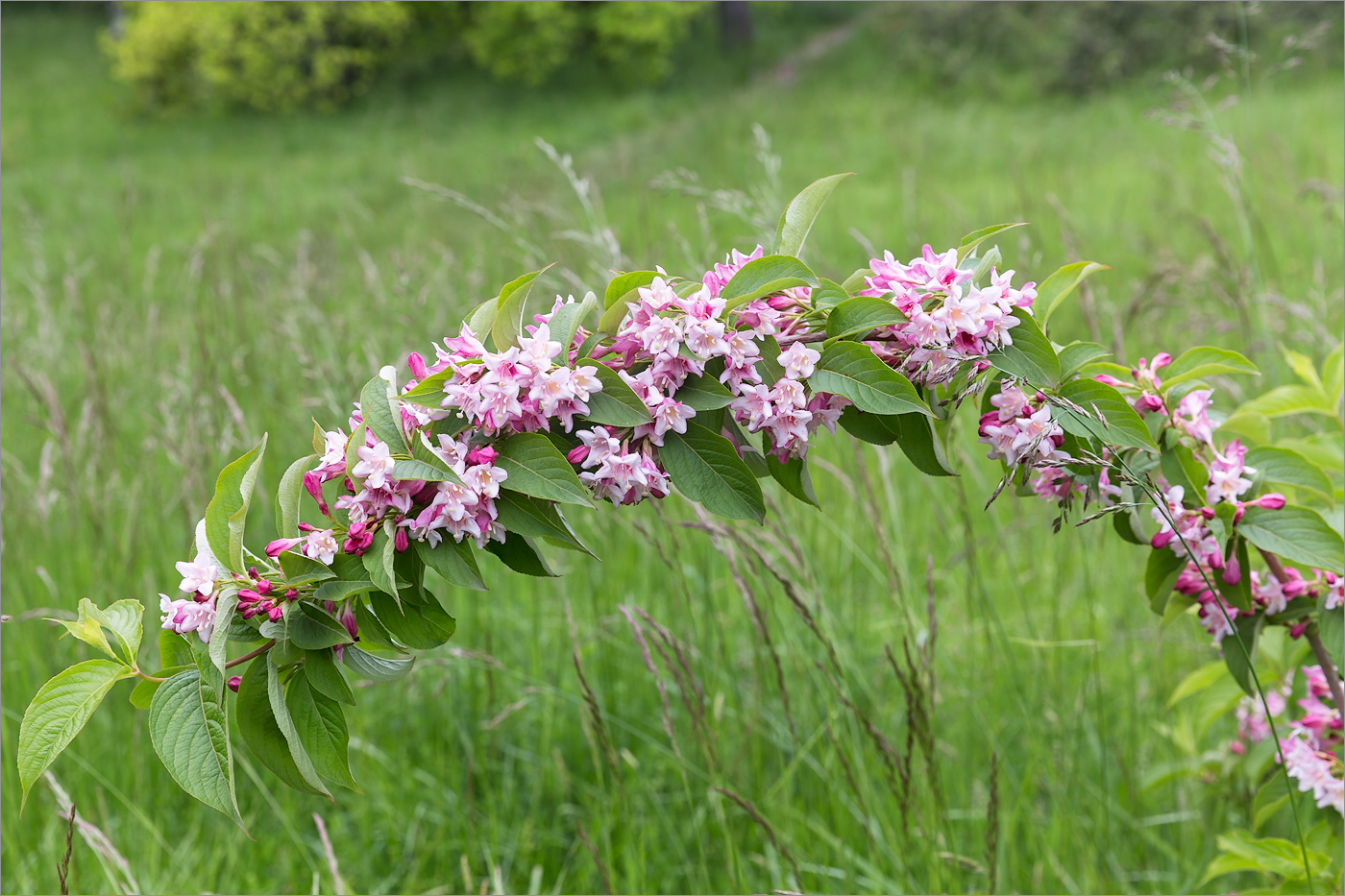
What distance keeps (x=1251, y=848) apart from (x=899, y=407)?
1.00m

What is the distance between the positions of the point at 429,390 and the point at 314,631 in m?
0.23

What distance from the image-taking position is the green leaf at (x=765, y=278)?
76cm

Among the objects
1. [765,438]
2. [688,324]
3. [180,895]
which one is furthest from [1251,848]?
[180,895]

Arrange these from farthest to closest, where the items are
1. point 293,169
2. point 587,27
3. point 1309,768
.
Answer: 1. point 587,27
2. point 293,169
3. point 1309,768

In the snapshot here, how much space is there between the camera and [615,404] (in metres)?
0.75

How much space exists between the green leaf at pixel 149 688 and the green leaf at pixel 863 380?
23.2 inches

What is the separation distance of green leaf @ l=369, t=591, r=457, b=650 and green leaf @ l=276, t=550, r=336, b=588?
0.07m

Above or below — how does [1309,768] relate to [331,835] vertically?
above

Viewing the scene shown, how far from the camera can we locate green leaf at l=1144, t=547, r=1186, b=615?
3.52 feet

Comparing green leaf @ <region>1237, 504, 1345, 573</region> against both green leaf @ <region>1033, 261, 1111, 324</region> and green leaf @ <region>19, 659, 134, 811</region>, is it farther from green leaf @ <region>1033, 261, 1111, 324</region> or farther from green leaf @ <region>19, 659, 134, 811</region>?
green leaf @ <region>19, 659, 134, 811</region>

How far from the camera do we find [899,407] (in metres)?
0.75

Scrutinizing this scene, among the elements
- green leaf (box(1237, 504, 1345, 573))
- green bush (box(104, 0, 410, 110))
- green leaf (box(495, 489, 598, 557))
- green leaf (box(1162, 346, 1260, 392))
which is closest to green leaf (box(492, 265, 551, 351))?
green leaf (box(495, 489, 598, 557))

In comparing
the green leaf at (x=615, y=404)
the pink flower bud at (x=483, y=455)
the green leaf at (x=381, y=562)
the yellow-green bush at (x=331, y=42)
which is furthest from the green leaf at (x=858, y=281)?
the yellow-green bush at (x=331, y=42)

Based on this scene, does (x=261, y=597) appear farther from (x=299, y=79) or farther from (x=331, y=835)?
(x=299, y=79)
